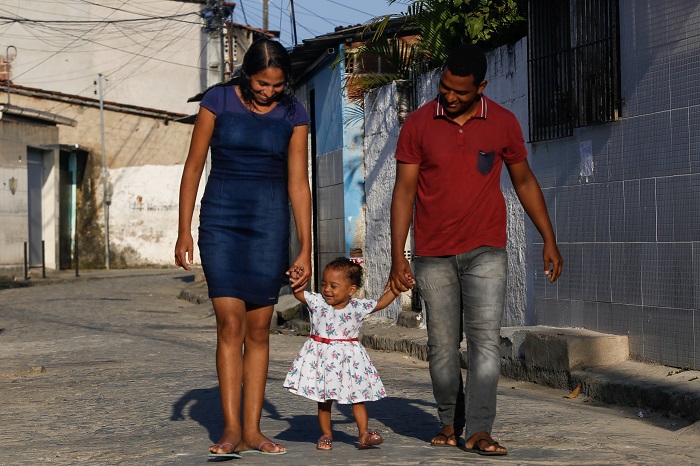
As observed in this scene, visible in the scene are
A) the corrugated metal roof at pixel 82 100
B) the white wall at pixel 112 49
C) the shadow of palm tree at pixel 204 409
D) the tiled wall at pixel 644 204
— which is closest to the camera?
the shadow of palm tree at pixel 204 409

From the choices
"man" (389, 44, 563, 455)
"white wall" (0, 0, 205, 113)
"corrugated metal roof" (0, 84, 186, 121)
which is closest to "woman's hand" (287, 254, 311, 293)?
"man" (389, 44, 563, 455)

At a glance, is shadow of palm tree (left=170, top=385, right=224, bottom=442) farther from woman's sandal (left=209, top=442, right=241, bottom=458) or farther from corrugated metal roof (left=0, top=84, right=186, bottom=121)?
corrugated metal roof (left=0, top=84, right=186, bottom=121)

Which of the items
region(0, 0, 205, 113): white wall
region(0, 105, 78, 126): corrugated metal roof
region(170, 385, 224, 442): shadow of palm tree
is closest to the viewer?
region(170, 385, 224, 442): shadow of palm tree

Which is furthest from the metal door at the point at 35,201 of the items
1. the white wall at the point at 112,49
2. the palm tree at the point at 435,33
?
the palm tree at the point at 435,33

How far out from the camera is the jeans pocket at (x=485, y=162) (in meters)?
5.64

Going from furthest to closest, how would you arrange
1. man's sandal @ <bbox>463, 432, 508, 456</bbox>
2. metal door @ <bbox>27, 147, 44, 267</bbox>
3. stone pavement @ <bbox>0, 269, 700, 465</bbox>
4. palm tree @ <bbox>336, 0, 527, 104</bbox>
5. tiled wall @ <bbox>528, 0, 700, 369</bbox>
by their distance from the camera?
metal door @ <bbox>27, 147, 44, 267</bbox>, palm tree @ <bbox>336, 0, 527, 104</bbox>, tiled wall @ <bbox>528, 0, 700, 369</bbox>, stone pavement @ <bbox>0, 269, 700, 465</bbox>, man's sandal @ <bbox>463, 432, 508, 456</bbox>

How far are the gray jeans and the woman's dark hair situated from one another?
1184 mm

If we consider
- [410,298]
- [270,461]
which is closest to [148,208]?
[410,298]

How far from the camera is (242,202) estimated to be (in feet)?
18.4

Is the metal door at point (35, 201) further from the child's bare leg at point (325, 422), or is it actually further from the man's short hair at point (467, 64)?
the man's short hair at point (467, 64)

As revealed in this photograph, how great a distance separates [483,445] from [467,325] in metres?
0.62

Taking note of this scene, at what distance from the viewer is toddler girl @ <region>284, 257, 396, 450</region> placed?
589cm

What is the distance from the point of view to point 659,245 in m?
8.59

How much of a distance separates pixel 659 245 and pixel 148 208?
3242 centimetres
